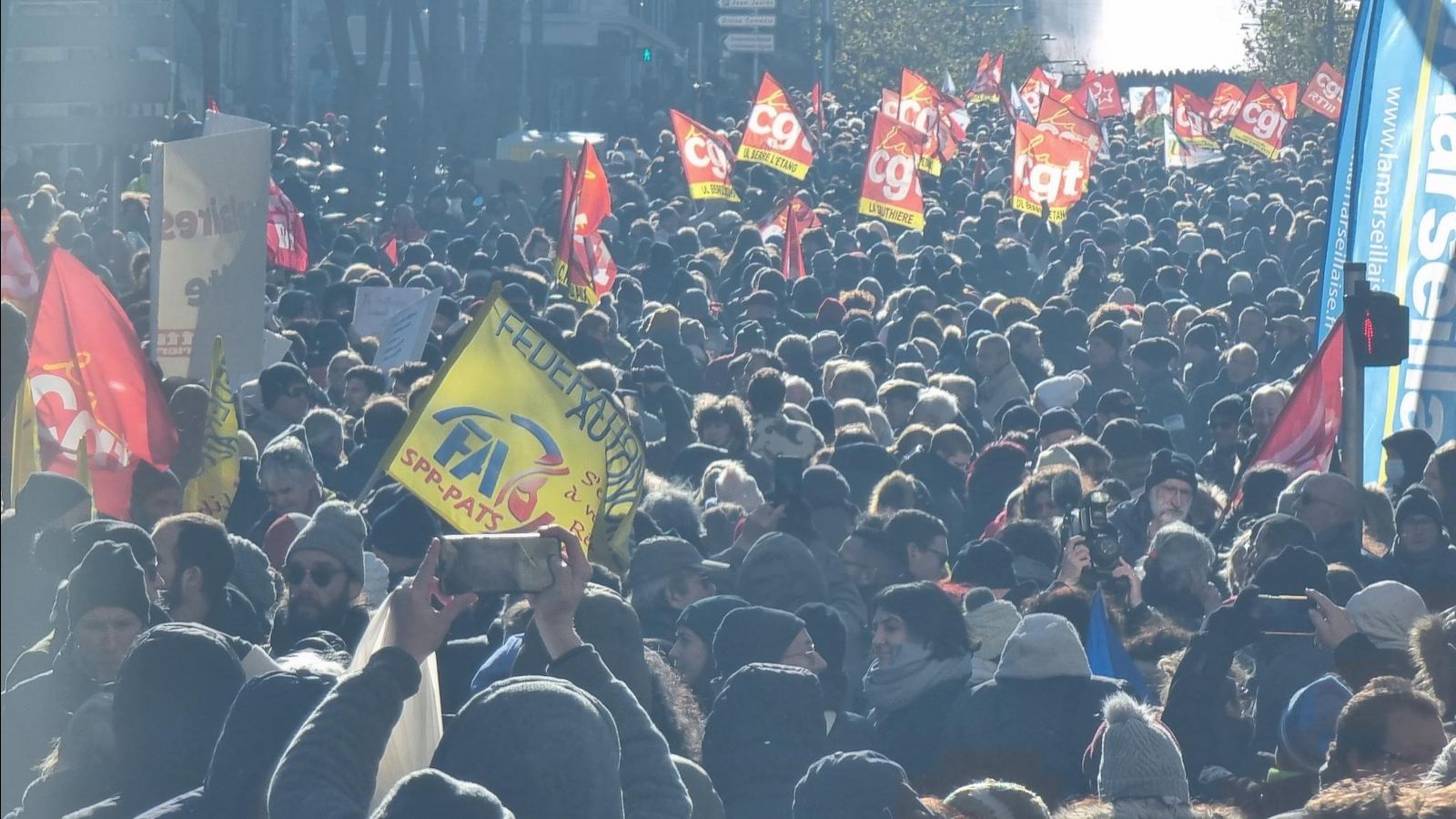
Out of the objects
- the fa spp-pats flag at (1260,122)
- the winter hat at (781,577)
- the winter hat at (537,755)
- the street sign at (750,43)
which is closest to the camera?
the winter hat at (537,755)

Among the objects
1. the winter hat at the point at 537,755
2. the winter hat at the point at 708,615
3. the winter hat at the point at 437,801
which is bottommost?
the winter hat at the point at 708,615

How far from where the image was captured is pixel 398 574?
22.4 ft

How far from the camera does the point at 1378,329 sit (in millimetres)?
7457

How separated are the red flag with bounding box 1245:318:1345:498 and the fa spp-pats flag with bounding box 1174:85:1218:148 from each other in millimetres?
23302

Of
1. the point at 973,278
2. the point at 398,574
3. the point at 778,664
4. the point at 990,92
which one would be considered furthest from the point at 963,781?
the point at 990,92

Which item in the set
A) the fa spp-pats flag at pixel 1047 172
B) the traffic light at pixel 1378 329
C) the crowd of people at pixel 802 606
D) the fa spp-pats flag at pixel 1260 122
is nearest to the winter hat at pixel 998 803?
the crowd of people at pixel 802 606

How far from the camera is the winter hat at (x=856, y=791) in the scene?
4.23 meters

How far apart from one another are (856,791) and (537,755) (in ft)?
3.01

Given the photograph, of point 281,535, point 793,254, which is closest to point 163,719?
point 281,535

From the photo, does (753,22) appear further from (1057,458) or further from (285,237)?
(1057,458)

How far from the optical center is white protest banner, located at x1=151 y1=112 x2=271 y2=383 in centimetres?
899

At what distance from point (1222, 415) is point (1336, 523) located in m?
3.01

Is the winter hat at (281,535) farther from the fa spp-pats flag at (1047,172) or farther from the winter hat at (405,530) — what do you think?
the fa spp-pats flag at (1047,172)

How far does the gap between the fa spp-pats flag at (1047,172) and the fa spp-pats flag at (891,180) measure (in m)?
1.55
